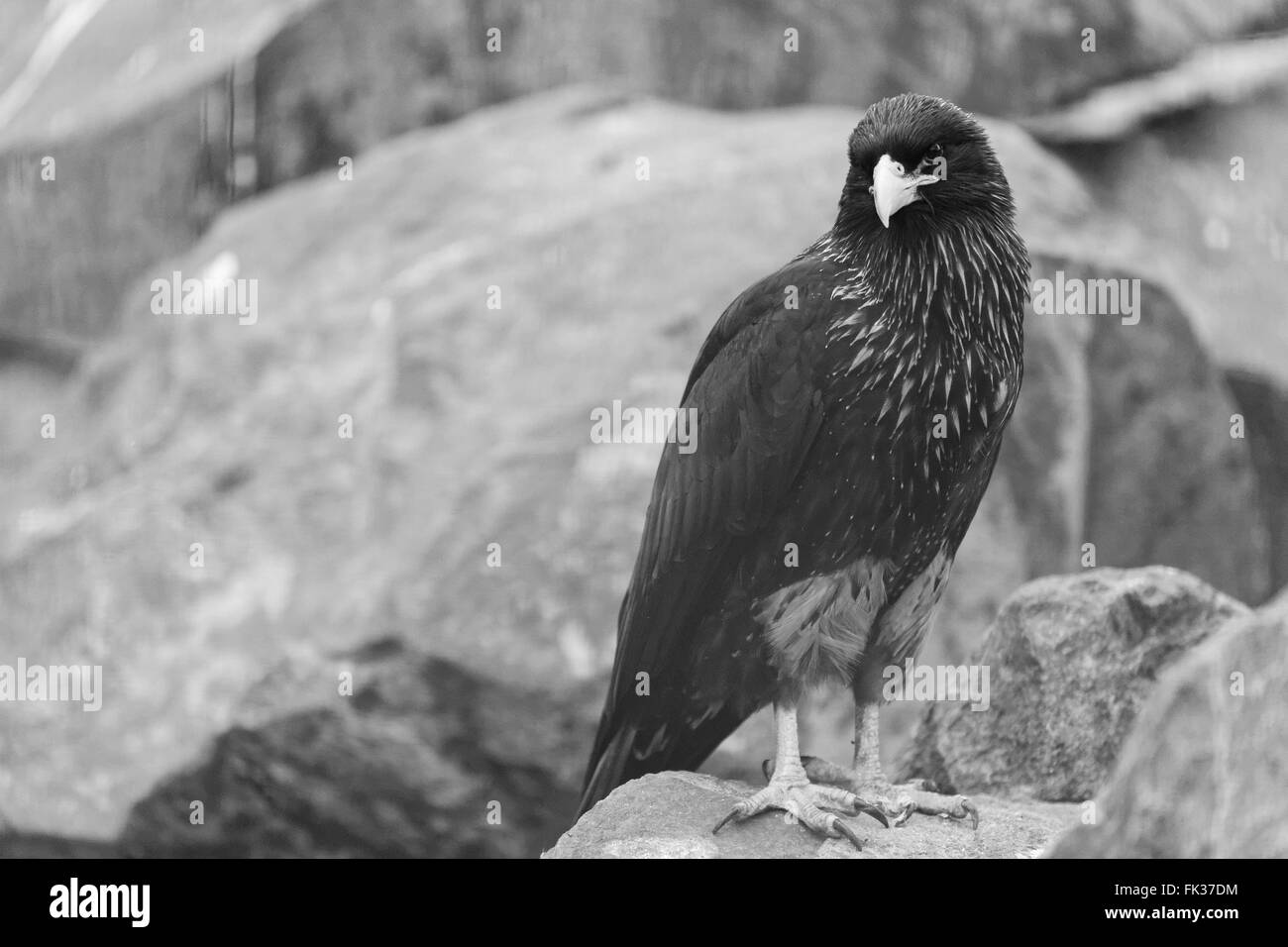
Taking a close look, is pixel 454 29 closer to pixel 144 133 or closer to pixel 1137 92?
pixel 144 133

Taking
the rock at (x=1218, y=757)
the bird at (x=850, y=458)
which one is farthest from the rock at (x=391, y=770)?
the rock at (x=1218, y=757)

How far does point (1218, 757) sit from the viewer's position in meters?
2.89

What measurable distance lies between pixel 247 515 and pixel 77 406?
257 cm

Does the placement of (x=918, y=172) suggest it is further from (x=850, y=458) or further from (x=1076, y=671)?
(x=1076, y=671)

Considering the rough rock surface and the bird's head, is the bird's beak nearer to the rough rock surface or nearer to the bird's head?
the bird's head

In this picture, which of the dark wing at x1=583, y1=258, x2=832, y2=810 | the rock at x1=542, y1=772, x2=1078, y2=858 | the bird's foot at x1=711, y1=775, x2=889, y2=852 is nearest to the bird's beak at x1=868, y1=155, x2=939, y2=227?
the dark wing at x1=583, y1=258, x2=832, y2=810

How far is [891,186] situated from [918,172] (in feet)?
0.54

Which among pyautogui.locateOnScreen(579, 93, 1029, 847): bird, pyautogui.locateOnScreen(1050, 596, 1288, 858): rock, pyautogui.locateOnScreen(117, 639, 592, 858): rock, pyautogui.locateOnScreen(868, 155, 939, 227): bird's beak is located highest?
pyautogui.locateOnScreen(868, 155, 939, 227): bird's beak

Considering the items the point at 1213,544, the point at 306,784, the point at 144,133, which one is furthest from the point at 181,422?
the point at 1213,544

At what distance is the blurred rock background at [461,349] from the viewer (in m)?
6.52

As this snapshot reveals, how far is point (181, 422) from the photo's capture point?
796 centimetres

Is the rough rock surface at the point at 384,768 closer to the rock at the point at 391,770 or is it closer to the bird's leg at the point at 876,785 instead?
the rock at the point at 391,770

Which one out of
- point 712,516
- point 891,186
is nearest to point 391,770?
point 712,516

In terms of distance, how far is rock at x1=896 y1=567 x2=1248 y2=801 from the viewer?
16.7 ft
